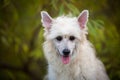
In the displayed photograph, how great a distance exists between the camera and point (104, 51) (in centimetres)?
1334

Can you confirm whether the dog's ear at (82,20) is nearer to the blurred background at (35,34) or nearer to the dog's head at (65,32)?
the dog's head at (65,32)

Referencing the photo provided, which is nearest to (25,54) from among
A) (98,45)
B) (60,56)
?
(98,45)

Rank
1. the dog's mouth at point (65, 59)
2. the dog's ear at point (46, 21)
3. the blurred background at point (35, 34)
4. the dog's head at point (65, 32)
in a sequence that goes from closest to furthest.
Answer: the dog's head at point (65, 32)
the dog's mouth at point (65, 59)
the dog's ear at point (46, 21)
the blurred background at point (35, 34)

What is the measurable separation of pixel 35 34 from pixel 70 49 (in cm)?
349

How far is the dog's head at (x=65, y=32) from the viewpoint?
10.7 m

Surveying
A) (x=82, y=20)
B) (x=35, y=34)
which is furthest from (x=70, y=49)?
(x=35, y=34)

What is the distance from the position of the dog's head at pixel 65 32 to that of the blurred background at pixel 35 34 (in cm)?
118

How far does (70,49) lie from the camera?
10.7 metres

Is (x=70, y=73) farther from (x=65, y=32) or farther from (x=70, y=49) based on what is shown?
(x=65, y=32)

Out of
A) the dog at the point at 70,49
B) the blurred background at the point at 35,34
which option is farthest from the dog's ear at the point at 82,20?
the blurred background at the point at 35,34

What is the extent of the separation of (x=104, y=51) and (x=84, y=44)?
240cm

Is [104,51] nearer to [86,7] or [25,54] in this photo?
[86,7]

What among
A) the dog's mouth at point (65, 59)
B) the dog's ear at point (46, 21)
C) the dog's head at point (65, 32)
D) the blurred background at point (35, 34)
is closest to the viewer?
the dog's head at point (65, 32)

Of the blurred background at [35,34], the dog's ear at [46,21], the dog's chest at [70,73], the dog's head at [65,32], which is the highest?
the blurred background at [35,34]
